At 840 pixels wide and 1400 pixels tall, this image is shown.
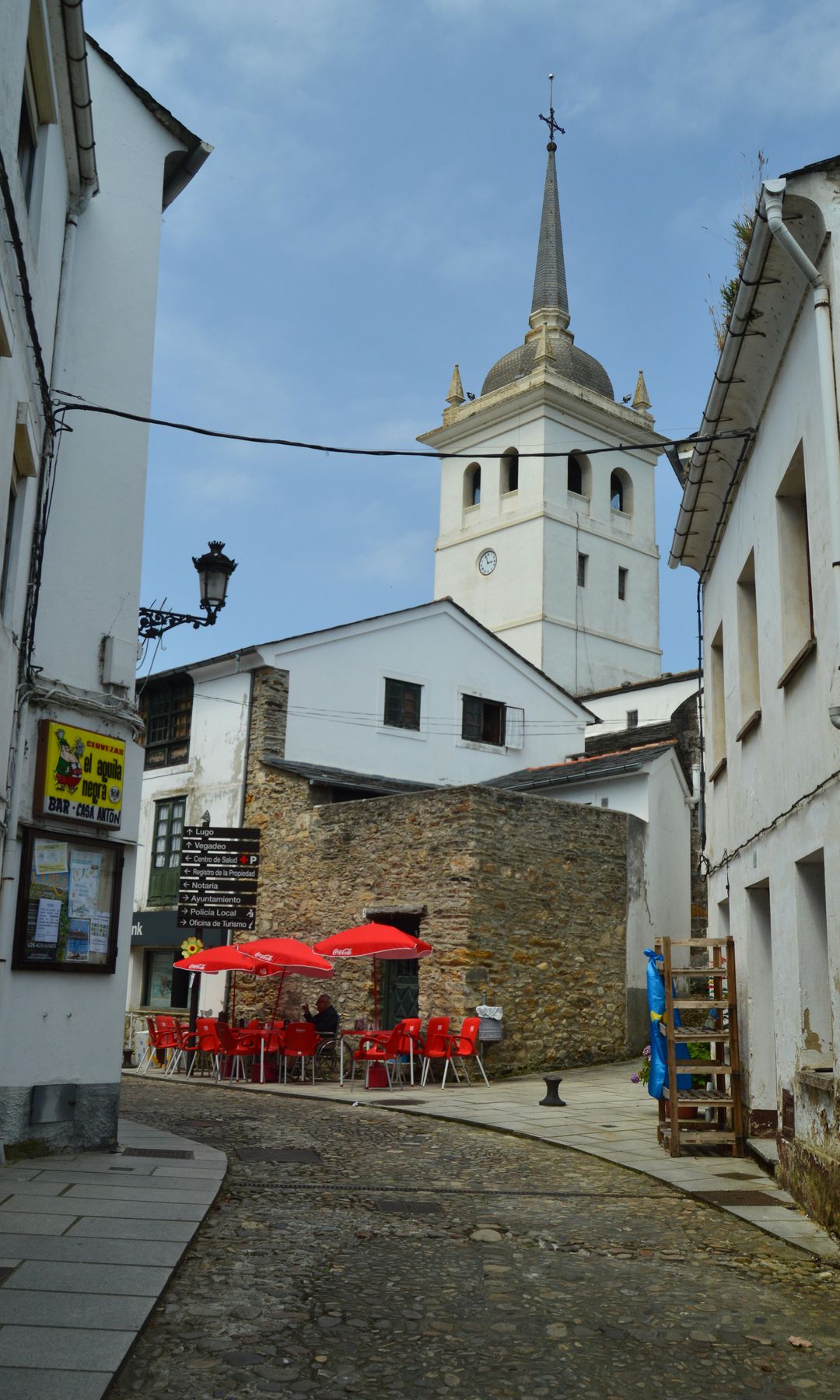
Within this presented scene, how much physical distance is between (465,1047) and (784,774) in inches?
358

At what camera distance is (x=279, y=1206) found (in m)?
7.26

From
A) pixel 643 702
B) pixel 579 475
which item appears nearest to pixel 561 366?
pixel 579 475

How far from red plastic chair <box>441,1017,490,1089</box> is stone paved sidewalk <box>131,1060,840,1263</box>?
28 centimetres

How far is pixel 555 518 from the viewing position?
4303 centimetres

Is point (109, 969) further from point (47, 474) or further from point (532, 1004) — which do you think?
point (532, 1004)

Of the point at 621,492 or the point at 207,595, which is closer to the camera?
the point at 207,595

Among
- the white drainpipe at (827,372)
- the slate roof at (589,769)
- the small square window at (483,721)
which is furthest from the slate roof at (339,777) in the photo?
the white drainpipe at (827,372)

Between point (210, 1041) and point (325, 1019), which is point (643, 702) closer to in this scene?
point (325, 1019)

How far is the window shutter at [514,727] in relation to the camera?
2706cm

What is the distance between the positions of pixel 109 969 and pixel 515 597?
115ft

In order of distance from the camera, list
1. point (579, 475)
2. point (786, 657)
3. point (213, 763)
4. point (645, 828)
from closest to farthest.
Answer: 1. point (786, 657)
2. point (645, 828)
3. point (213, 763)
4. point (579, 475)

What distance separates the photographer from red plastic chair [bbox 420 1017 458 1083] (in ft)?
53.2

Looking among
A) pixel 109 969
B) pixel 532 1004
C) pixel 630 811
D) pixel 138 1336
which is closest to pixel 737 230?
pixel 109 969

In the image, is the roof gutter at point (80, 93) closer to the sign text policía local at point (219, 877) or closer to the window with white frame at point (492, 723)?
the sign text policía local at point (219, 877)
